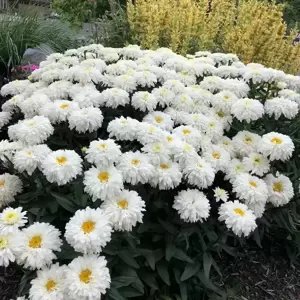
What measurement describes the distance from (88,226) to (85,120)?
2.13ft

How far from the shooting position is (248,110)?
225cm

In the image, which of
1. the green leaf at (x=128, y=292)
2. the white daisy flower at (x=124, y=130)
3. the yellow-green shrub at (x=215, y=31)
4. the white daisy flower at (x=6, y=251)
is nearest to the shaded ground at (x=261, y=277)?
the green leaf at (x=128, y=292)

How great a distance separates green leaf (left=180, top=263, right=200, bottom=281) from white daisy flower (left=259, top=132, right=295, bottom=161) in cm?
67

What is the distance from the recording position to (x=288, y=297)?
7.48 feet

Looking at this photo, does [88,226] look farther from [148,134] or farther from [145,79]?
[145,79]

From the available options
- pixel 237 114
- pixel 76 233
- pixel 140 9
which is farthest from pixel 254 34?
pixel 76 233

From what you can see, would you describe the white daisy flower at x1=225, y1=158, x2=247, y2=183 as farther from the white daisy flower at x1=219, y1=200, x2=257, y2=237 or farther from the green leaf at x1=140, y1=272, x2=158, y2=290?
the green leaf at x1=140, y1=272, x2=158, y2=290

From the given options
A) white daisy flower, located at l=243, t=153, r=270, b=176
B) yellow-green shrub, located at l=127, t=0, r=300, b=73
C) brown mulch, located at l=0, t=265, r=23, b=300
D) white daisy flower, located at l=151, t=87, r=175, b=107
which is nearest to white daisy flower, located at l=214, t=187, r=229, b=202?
white daisy flower, located at l=243, t=153, r=270, b=176

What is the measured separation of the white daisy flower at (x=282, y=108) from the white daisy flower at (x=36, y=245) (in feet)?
4.56

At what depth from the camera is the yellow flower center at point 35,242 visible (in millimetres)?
1590

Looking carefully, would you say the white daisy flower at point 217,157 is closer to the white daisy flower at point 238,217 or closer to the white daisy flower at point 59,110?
the white daisy flower at point 238,217

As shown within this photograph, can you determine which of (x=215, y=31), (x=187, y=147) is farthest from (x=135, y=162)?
(x=215, y=31)

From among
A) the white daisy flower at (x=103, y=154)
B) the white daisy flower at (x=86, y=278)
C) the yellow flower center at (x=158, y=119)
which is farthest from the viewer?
the yellow flower center at (x=158, y=119)

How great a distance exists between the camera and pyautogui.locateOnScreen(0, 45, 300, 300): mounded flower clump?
1590 mm
